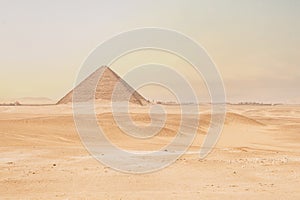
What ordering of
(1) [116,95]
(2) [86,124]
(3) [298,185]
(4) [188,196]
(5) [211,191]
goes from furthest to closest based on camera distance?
(1) [116,95]
(2) [86,124]
(3) [298,185]
(5) [211,191]
(4) [188,196]

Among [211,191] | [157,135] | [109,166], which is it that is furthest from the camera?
[157,135]

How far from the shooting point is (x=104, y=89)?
73.2 meters

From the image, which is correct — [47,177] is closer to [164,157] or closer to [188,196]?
[188,196]

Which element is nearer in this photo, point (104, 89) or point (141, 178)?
point (141, 178)

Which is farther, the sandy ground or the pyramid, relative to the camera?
the pyramid

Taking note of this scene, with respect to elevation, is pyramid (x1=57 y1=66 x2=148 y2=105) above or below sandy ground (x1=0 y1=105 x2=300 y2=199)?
above

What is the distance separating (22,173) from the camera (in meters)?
11.5

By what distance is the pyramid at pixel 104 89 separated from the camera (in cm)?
7019

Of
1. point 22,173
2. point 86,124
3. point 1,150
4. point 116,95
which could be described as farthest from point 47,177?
point 116,95

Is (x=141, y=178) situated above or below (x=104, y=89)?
below

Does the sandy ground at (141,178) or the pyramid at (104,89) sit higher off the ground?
the pyramid at (104,89)

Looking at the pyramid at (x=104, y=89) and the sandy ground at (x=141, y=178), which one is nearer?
the sandy ground at (x=141, y=178)

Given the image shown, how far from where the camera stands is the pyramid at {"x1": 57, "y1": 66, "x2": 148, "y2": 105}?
70.2 metres

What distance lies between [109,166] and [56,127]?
16.5 m
